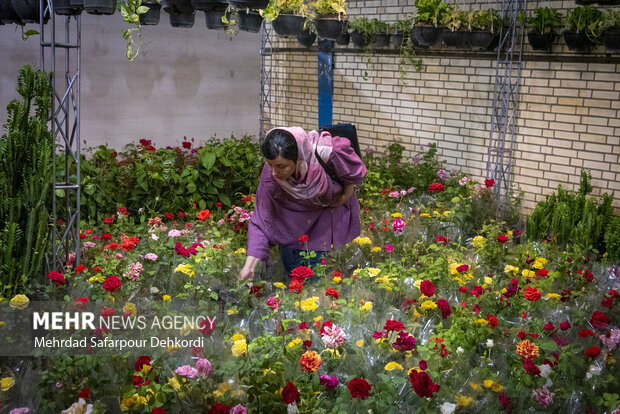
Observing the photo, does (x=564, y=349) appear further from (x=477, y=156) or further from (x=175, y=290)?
(x=477, y=156)

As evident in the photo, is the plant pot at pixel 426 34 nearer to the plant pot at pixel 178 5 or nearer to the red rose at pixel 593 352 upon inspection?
the plant pot at pixel 178 5

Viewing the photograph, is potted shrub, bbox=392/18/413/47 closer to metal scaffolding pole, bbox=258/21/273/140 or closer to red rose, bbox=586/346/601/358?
metal scaffolding pole, bbox=258/21/273/140

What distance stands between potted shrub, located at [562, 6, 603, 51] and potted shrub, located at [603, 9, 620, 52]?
0.08 metres

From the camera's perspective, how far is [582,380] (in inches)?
114

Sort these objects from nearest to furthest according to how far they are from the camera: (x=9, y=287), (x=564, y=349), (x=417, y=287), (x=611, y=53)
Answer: (x=564, y=349) < (x=9, y=287) < (x=417, y=287) < (x=611, y=53)

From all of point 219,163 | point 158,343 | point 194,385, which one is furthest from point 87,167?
point 194,385

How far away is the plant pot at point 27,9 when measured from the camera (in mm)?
4145

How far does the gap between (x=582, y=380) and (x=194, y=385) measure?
1685 mm

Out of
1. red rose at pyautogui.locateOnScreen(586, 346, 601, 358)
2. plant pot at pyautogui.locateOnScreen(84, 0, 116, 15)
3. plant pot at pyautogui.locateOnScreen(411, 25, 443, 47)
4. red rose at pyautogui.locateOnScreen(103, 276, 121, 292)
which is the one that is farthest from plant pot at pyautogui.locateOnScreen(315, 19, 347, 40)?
red rose at pyautogui.locateOnScreen(586, 346, 601, 358)

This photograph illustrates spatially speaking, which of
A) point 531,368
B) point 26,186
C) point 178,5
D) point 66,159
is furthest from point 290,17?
point 531,368

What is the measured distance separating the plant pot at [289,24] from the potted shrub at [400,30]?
72.9 inches

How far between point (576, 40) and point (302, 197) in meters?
3.38

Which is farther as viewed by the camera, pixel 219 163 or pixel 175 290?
pixel 219 163

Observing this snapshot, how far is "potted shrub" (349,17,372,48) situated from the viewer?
8234mm
